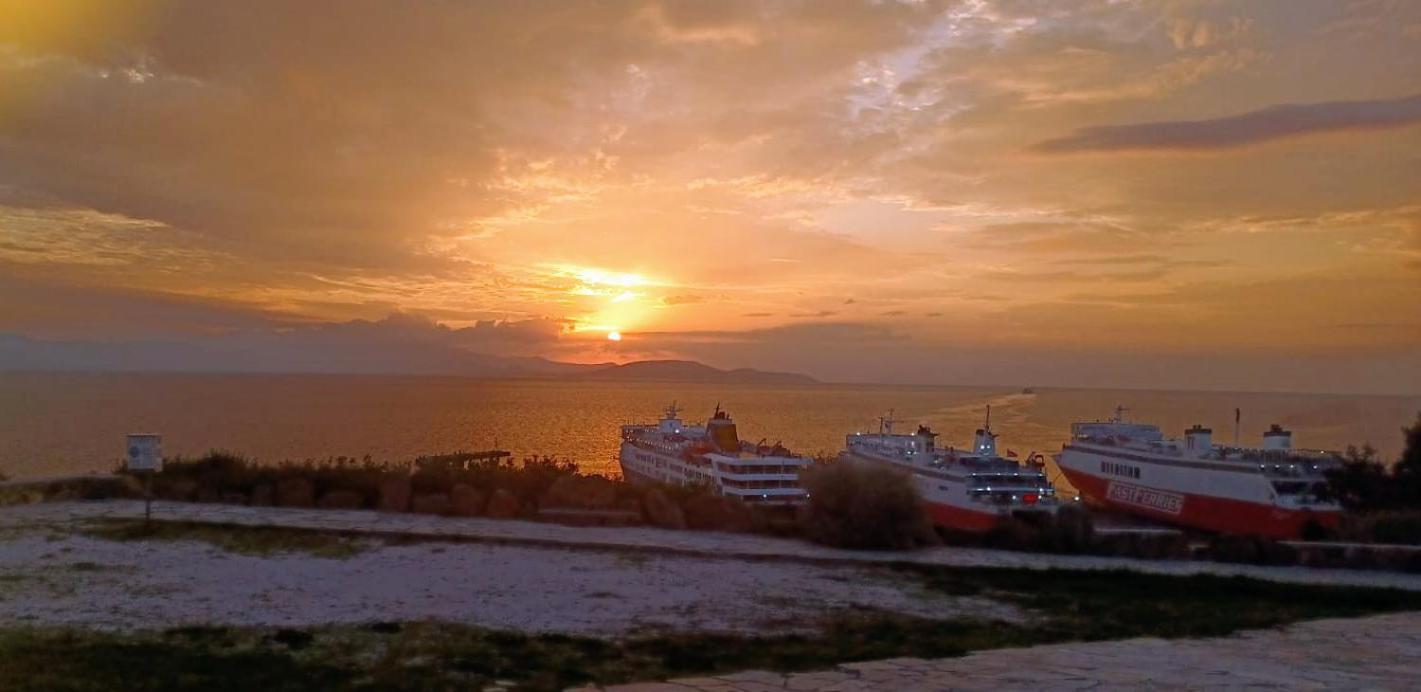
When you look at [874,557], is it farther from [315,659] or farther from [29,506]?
[29,506]

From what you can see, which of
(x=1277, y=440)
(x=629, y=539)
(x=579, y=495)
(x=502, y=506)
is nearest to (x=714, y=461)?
(x=1277, y=440)

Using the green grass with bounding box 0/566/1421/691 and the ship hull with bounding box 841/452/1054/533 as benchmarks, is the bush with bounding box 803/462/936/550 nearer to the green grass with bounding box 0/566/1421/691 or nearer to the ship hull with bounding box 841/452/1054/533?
the green grass with bounding box 0/566/1421/691

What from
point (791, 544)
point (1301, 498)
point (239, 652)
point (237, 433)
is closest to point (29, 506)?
point (239, 652)

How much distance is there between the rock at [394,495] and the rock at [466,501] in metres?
0.65

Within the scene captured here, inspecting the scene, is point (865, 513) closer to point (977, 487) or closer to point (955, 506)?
point (955, 506)

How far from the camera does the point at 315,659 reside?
668cm

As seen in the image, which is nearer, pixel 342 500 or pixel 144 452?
pixel 144 452

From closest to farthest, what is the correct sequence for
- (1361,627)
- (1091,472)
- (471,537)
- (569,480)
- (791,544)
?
1. (1361,627)
2. (471,537)
3. (791,544)
4. (569,480)
5. (1091,472)

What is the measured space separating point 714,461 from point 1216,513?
67.3 ft

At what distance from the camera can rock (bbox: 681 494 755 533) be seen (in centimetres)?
1396

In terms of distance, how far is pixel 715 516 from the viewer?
14000 mm

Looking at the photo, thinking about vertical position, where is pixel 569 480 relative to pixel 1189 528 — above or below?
above

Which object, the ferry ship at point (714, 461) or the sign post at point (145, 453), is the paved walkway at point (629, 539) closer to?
the sign post at point (145, 453)

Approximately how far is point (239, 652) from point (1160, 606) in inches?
325
